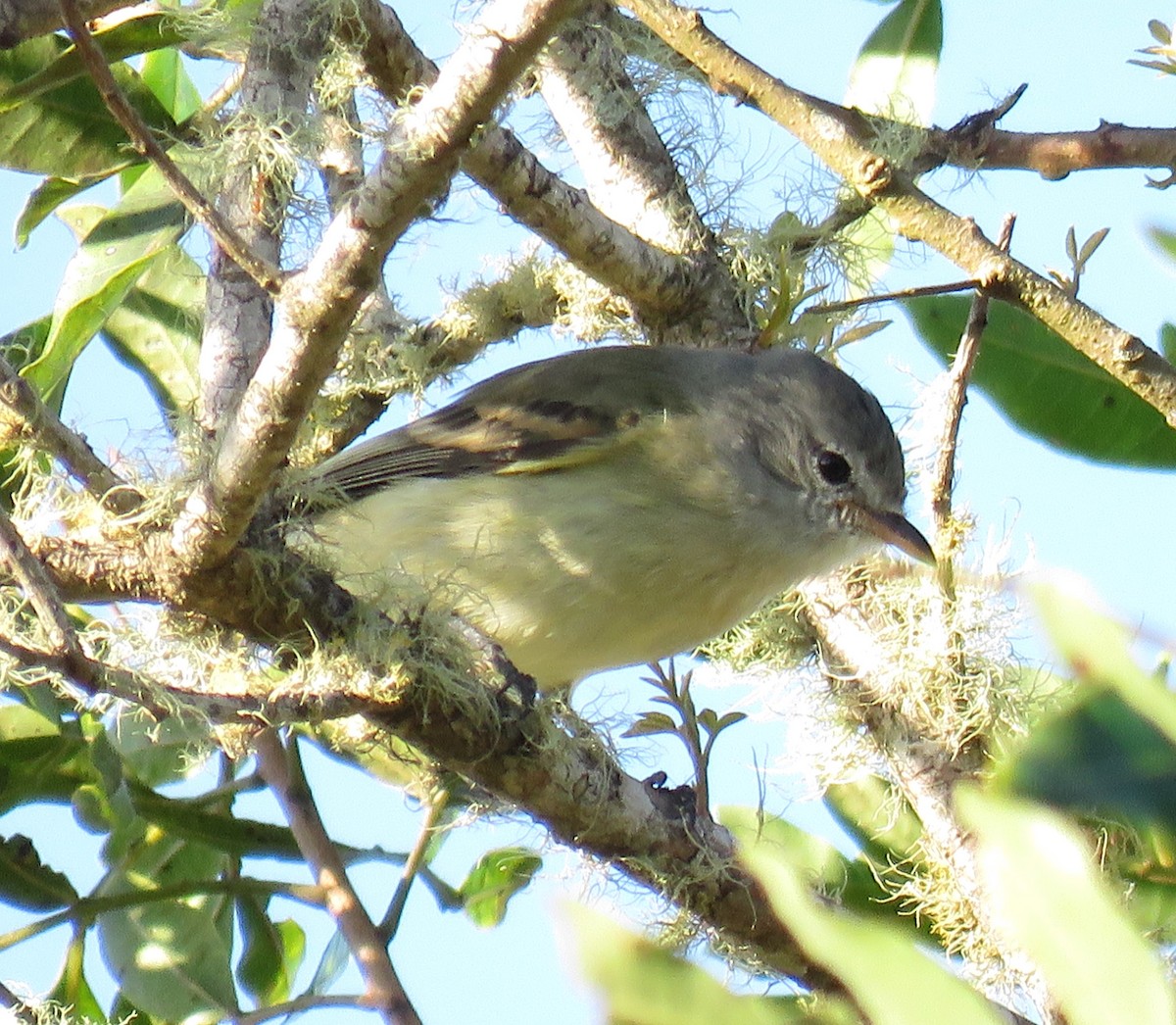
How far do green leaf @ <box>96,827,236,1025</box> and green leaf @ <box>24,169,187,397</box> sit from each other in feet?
2.96

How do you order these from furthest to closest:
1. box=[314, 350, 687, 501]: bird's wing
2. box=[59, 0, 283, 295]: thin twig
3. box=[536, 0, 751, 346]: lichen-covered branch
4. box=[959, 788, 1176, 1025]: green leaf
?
box=[536, 0, 751, 346]: lichen-covered branch → box=[314, 350, 687, 501]: bird's wing → box=[59, 0, 283, 295]: thin twig → box=[959, 788, 1176, 1025]: green leaf

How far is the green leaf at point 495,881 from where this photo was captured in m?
3.31

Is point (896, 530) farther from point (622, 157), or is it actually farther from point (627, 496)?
point (622, 157)

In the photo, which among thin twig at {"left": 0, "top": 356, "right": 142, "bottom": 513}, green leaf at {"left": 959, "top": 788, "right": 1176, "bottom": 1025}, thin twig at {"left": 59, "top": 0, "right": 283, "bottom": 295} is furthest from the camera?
thin twig at {"left": 0, "top": 356, "right": 142, "bottom": 513}

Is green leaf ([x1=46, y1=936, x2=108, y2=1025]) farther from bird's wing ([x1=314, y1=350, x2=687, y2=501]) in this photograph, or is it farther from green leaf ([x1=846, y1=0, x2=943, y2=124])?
green leaf ([x1=846, y1=0, x2=943, y2=124])

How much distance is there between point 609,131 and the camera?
12.5 feet

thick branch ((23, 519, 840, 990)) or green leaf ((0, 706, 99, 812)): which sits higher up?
green leaf ((0, 706, 99, 812))

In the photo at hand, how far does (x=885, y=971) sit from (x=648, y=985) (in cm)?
11

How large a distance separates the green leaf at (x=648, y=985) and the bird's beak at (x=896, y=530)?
254 cm

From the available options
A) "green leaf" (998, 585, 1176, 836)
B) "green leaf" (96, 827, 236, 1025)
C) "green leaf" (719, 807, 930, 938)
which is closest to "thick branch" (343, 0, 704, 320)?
"green leaf" (719, 807, 930, 938)

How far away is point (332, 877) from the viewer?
8.95 ft

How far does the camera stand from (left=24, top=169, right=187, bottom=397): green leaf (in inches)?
112

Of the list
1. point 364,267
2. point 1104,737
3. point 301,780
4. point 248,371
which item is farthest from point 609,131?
point 1104,737

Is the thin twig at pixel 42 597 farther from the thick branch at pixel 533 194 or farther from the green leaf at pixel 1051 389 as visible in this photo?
the green leaf at pixel 1051 389
